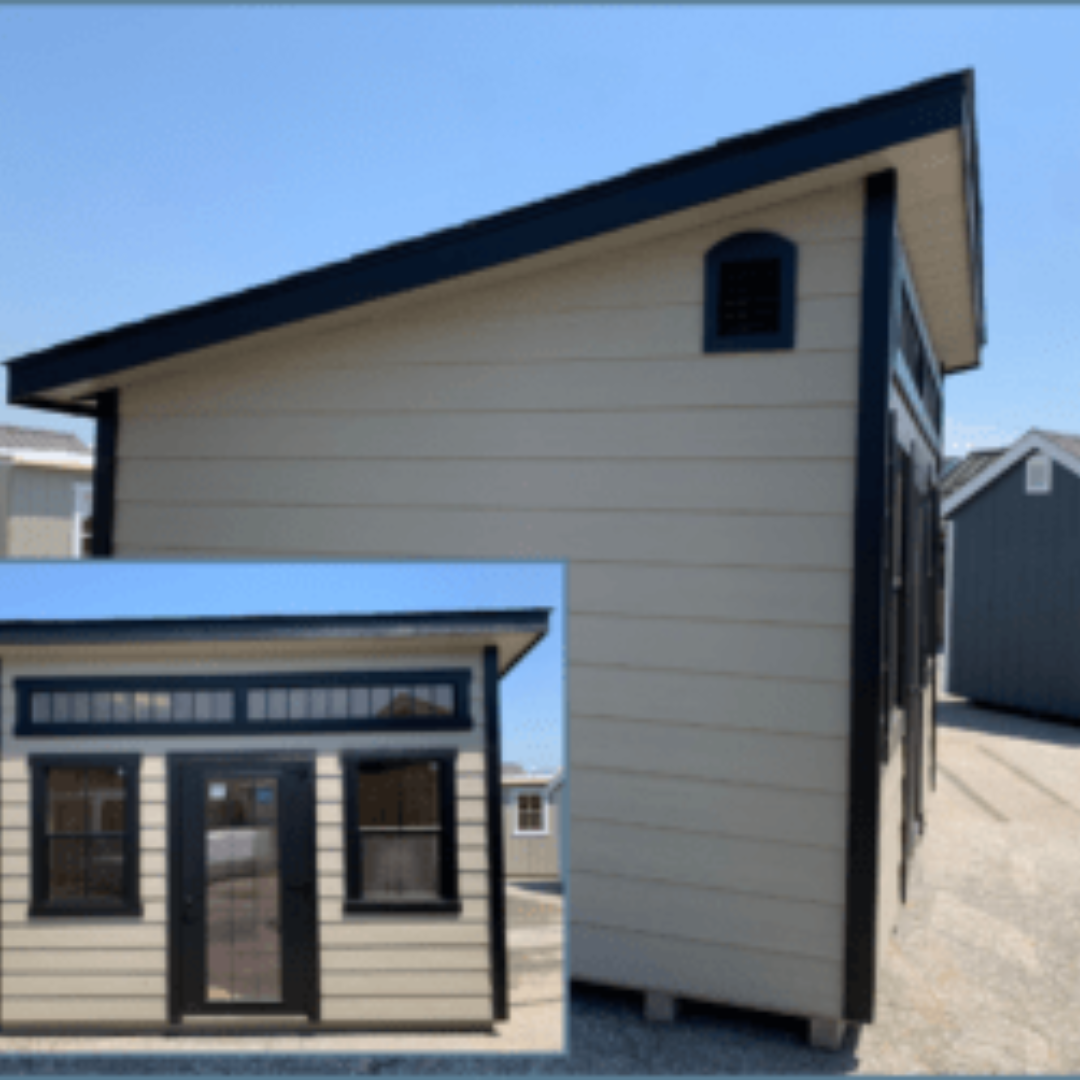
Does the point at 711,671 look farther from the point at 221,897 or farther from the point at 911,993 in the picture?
the point at 221,897

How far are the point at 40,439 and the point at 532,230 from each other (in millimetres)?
10865

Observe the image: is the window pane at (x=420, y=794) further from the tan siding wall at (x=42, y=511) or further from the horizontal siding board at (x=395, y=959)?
the tan siding wall at (x=42, y=511)

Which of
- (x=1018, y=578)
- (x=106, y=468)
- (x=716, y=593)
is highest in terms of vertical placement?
(x=106, y=468)

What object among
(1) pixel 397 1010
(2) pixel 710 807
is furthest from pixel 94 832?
(2) pixel 710 807

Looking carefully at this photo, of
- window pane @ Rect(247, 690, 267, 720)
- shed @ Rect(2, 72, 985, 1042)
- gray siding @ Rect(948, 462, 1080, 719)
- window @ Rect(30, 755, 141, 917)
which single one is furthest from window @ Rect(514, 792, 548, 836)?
gray siding @ Rect(948, 462, 1080, 719)

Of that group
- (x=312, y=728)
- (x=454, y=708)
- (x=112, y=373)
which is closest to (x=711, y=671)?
(x=454, y=708)

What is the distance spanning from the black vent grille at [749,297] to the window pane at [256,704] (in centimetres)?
285

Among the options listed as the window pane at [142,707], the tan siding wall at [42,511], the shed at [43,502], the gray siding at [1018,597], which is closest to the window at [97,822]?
the window pane at [142,707]

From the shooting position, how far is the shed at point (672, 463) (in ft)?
14.3

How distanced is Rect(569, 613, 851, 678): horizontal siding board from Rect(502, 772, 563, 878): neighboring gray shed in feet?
4.98

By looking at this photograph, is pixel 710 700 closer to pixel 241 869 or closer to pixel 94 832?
pixel 241 869

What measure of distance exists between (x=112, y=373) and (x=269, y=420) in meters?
0.88

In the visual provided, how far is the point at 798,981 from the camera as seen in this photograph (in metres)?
4.50

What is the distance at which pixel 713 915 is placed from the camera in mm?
4621
